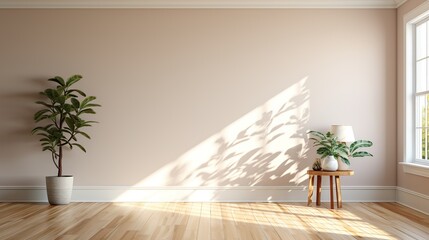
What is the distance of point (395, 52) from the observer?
21.6 ft

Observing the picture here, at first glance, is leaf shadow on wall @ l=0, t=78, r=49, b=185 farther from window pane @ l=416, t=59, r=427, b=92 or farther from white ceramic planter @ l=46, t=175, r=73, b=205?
window pane @ l=416, t=59, r=427, b=92

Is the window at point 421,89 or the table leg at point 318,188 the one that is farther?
the table leg at point 318,188

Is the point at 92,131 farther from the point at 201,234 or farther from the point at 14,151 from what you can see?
the point at 201,234

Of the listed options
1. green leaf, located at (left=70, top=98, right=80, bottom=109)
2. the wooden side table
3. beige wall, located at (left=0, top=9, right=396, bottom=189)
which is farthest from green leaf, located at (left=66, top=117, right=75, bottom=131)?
the wooden side table

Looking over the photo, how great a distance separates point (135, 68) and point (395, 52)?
11.2 feet

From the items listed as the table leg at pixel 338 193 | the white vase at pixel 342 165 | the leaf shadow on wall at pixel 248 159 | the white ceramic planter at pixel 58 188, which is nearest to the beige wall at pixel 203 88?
the leaf shadow on wall at pixel 248 159

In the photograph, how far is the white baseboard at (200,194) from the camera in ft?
21.3

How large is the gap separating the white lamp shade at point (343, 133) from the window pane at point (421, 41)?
123 cm

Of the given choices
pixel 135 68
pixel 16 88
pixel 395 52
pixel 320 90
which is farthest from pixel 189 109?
pixel 395 52

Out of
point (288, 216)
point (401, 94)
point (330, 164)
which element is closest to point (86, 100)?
point (288, 216)

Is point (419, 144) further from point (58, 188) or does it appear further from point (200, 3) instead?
point (58, 188)

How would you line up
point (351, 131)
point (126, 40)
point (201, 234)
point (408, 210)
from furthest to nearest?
1. point (126, 40)
2. point (351, 131)
3. point (408, 210)
4. point (201, 234)

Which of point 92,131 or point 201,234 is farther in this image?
point 92,131

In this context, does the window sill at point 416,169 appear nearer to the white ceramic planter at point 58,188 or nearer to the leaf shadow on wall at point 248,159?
the leaf shadow on wall at point 248,159
